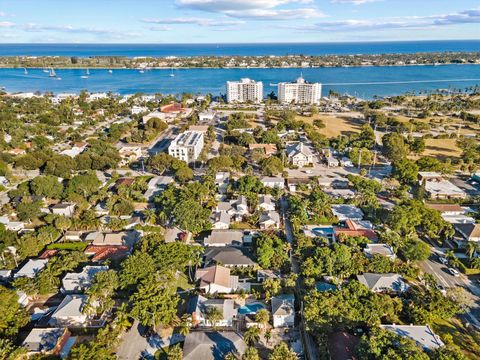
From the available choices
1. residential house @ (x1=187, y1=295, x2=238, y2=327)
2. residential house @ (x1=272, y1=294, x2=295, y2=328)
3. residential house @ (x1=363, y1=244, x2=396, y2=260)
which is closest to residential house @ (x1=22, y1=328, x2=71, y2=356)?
residential house @ (x1=187, y1=295, x2=238, y2=327)

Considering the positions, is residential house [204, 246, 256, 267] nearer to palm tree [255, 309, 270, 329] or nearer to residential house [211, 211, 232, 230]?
residential house [211, 211, 232, 230]

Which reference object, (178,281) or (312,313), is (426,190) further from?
(178,281)

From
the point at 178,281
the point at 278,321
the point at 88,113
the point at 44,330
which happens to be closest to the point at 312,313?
the point at 278,321

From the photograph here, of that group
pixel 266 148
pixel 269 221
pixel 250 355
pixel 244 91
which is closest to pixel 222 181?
pixel 269 221

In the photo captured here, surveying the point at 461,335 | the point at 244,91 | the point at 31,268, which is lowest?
the point at 461,335

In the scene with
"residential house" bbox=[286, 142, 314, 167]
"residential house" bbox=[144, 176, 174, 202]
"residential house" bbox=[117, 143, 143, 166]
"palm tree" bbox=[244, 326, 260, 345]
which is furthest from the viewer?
"residential house" bbox=[117, 143, 143, 166]

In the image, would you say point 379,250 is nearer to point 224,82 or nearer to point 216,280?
point 216,280
